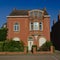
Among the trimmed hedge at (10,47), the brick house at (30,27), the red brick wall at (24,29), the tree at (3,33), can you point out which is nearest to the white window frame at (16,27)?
the brick house at (30,27)

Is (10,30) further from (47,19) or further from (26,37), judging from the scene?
(47,19)

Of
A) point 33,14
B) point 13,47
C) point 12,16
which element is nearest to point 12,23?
point 12,16

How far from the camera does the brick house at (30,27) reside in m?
61.0

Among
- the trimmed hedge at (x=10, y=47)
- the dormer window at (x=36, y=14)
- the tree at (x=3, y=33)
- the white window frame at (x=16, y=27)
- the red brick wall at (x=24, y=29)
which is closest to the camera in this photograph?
the trimmed hedge at (x=10, y=47)

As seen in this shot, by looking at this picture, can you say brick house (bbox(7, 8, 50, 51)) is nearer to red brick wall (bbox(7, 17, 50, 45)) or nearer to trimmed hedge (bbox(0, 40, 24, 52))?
red brick wall (bbox(7, 17, 50, 45))

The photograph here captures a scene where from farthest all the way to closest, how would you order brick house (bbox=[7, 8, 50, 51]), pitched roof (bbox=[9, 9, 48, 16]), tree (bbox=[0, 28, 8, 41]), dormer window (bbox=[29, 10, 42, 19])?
1. pitched roof (bbox=[9, 9, 48, 16])
2. dormer window (bbox=[29, 10, 42, 19])
3. brick house (bbox=[7, 8, 50, 51])
4. tree (bbox=[0, 28, 8, 41])

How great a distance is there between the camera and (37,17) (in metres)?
61.5

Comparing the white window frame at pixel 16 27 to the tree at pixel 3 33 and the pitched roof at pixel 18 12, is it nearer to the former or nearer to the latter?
the pitched roof at pixel 18 12

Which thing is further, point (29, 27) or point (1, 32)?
point (29, 27)

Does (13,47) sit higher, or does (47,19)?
(47,19)

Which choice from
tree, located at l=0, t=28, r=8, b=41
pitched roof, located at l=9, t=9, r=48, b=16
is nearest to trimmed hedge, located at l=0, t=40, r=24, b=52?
tree, located at l=0, t=28, r=8, b=41

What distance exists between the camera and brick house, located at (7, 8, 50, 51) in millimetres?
61000

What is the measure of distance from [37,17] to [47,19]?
2.61 m

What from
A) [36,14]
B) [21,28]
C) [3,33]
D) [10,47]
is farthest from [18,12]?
[10,47]
